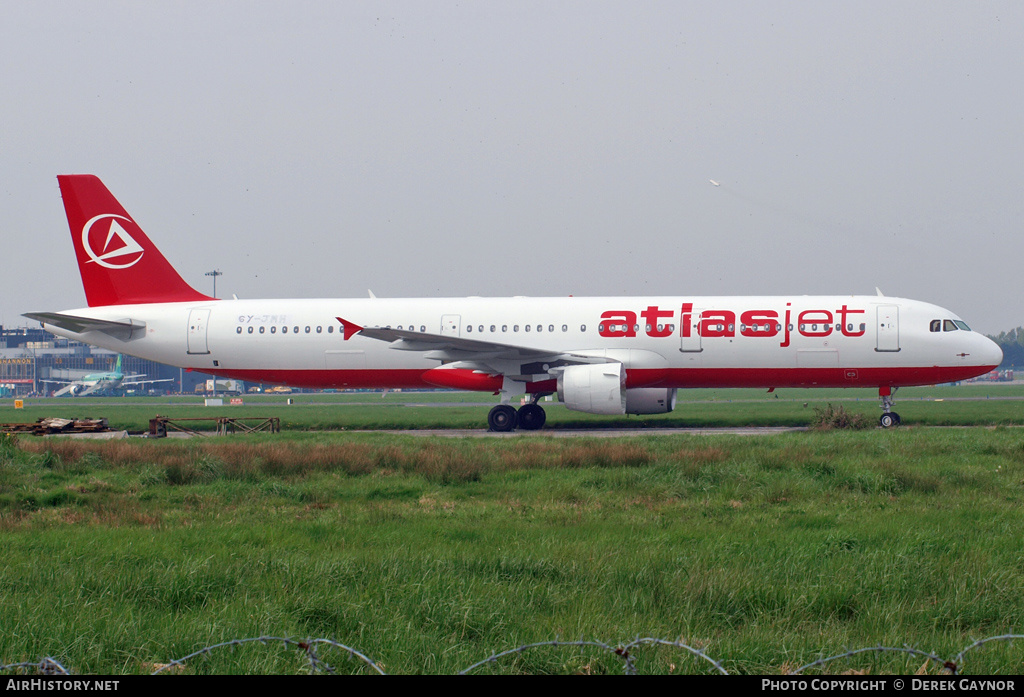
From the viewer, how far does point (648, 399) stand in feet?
85.5

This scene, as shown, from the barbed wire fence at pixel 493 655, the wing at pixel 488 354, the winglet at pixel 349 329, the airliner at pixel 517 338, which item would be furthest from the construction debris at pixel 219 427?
the barbed wire fence at pixel 493 655

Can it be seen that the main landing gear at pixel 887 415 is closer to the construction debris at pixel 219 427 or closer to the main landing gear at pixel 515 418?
the main landing gear at pixel 515 418

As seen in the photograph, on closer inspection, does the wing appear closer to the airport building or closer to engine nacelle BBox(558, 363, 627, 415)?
engine nacelle BBox(558, 363, 627, 415)

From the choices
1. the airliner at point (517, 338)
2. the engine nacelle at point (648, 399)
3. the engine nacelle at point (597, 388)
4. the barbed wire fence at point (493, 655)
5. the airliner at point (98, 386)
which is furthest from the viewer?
the airliner at point (98, 386)

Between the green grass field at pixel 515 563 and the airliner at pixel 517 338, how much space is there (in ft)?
34.8

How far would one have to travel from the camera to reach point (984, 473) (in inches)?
505

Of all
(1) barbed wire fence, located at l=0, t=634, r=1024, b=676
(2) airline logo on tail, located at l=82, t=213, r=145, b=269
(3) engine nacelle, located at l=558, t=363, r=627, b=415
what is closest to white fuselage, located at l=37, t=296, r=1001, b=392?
(3) engine nacelle, located at l=558, t=363, r=627, b=415

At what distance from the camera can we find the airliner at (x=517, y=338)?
81.2 ft

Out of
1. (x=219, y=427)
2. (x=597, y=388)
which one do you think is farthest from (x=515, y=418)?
(x=219, y=427)

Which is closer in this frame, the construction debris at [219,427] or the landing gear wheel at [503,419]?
the landing gear wheel at [503,419]

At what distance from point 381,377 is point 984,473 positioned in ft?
59.4

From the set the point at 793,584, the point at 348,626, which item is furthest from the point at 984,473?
the point at 348,626

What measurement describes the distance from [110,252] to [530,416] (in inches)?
581

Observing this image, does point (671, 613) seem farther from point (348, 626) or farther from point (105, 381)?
point (105, 381)
